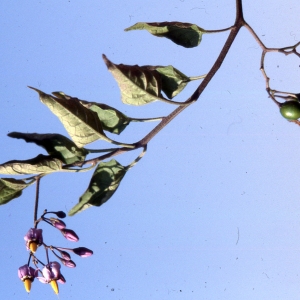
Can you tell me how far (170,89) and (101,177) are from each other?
16.5 inches

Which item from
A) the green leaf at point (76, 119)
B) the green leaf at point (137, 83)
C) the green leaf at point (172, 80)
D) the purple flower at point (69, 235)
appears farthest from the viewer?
the green leaf at point (172, 80)

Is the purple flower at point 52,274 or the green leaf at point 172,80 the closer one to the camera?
the purple flower at point 52,274

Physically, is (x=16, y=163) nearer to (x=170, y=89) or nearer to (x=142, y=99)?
(x=142, y=99)

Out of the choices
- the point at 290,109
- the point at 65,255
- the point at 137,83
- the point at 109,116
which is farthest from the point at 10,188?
the point at 290,109

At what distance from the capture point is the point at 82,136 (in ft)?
4.65

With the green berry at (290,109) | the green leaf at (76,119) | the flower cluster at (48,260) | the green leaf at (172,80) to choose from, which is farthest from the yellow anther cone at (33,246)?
the green berry at (290,109)

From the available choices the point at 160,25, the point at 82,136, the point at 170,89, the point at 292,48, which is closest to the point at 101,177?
the point at 82,136

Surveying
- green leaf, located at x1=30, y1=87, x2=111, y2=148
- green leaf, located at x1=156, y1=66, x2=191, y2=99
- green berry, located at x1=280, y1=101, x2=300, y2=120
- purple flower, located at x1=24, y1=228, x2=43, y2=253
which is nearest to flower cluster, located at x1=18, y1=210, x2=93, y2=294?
purple flower, located at x1=24, y1=228, x2=43, y2=253

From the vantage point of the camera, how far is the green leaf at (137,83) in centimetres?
141

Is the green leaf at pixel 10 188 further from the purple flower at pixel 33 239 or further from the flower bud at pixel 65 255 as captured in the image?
the flower bud at pixel 65 255

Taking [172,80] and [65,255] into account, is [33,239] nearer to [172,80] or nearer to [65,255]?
[65,255]

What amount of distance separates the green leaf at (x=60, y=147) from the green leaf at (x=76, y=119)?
0.06 meters

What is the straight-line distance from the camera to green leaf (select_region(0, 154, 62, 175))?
4.54 feet

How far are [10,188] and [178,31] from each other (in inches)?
32.6
